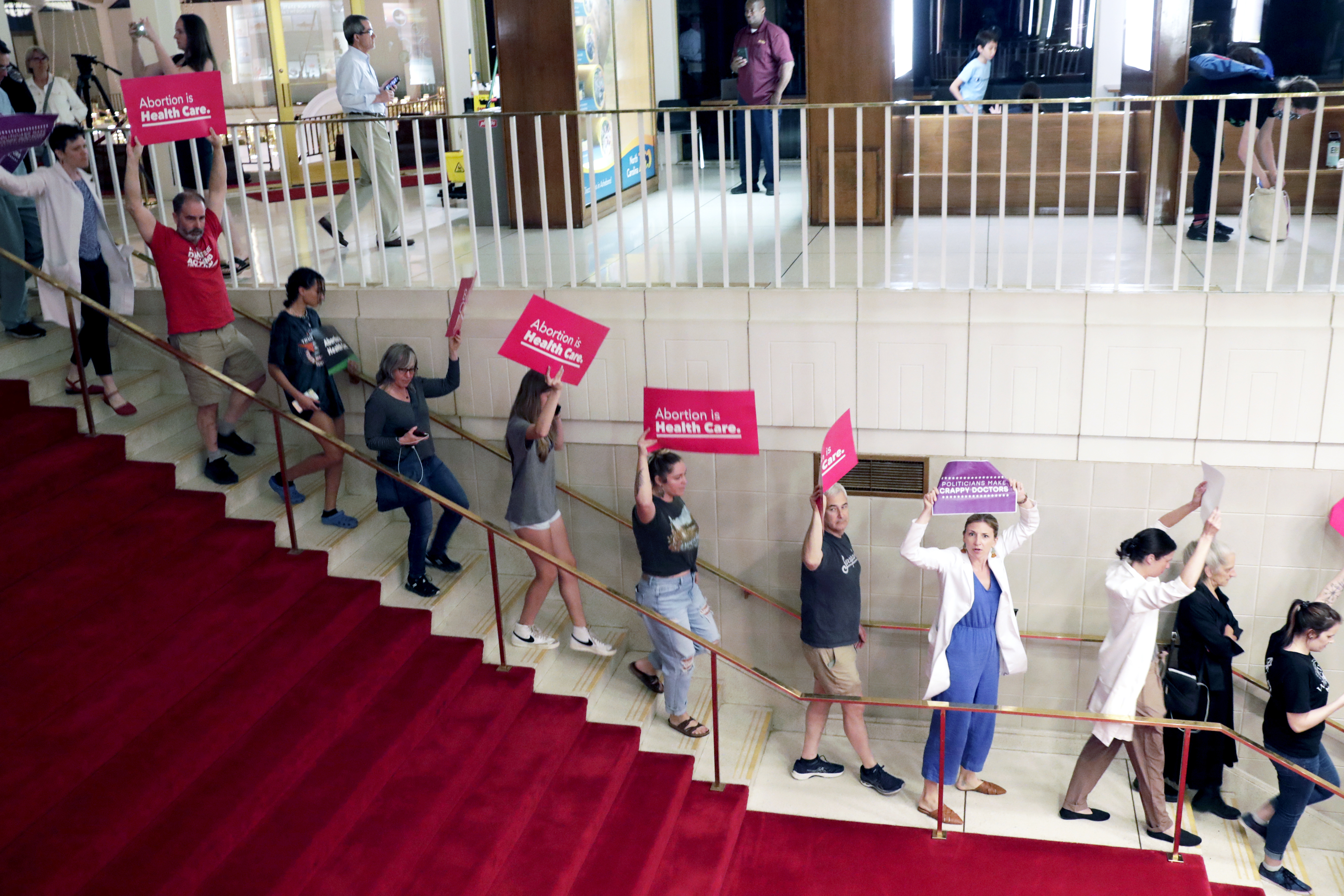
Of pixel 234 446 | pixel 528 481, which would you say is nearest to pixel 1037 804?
pixel 528 481

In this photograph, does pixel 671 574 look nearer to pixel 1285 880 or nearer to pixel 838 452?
pixel 838 452

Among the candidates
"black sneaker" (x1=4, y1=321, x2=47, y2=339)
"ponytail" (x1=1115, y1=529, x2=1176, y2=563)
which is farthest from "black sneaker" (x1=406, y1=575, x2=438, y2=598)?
"ponytail" (x1=1115, y1=529, x2=1176, y2=563)

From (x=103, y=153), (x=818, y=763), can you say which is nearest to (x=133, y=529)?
(x=818, y=763)

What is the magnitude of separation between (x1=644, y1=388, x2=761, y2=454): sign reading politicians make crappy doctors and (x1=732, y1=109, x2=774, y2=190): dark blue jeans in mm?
2892

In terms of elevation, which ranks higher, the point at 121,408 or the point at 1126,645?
the point at 121,408

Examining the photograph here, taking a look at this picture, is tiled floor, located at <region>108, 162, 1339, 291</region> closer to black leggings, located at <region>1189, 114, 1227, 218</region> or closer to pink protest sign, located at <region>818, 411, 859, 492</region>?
black leggings, located at <region>1189, 114, 1227, 218</region>

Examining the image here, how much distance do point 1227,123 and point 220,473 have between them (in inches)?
257

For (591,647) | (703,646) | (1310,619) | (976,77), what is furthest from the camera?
(976,77)

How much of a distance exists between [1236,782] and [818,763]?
222 cm

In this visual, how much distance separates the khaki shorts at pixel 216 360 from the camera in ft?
19.1

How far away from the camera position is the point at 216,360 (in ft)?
19.5

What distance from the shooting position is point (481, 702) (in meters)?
5.38

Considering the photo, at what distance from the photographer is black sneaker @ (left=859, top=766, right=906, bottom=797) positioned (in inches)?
226

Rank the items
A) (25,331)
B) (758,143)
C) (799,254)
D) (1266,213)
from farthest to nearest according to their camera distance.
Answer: (758,143)
(799,254)
(1266,213)
(25,331)
